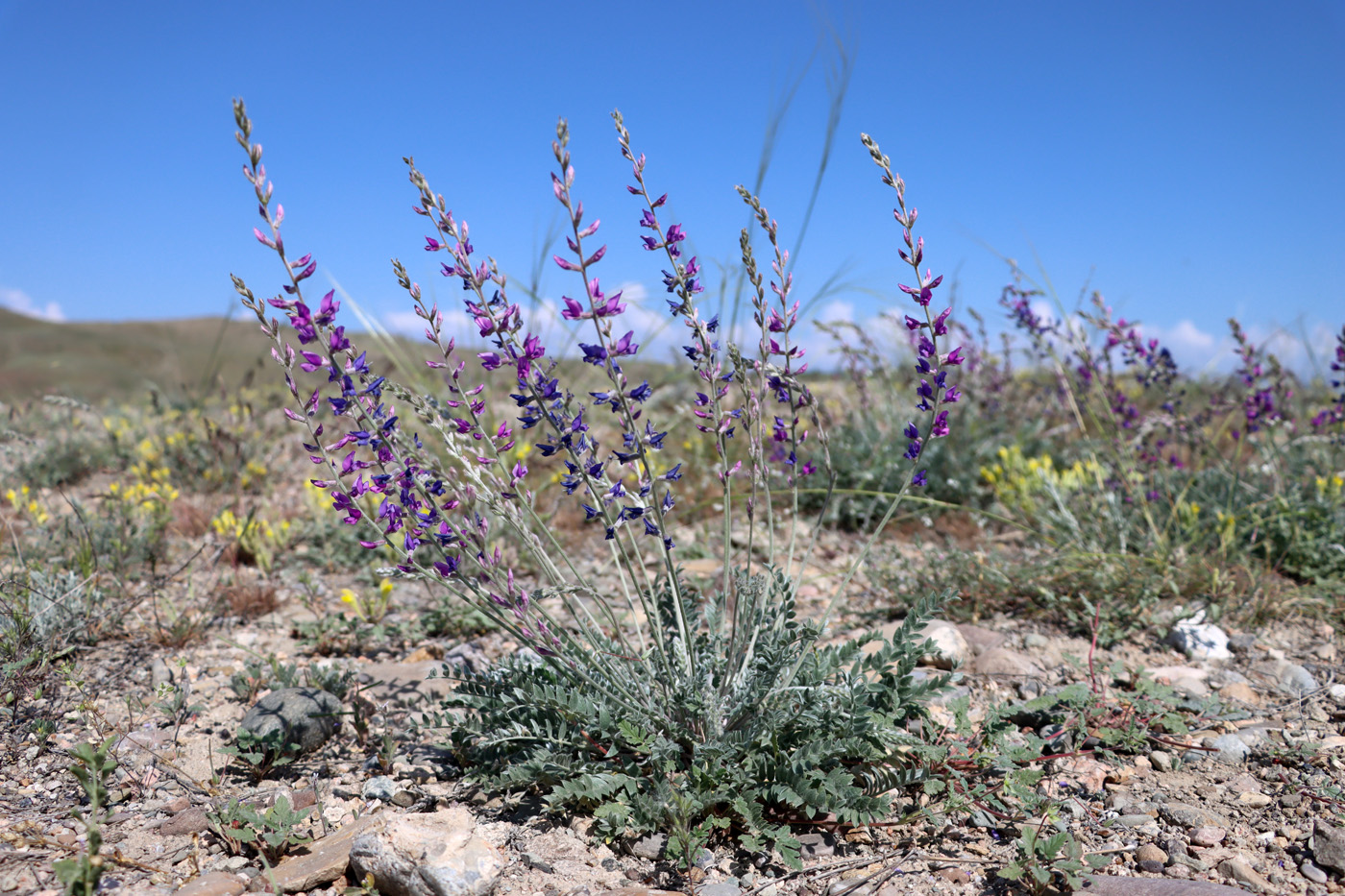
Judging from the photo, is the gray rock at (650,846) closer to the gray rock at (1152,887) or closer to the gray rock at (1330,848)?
the gray rock at (1152,887)

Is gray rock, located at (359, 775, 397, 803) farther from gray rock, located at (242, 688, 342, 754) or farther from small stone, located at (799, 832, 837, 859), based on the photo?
small stone, located at (799, 832, 837, 859)

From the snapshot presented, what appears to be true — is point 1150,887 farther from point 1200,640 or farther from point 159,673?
point 159,673

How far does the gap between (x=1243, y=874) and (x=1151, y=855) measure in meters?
0.21

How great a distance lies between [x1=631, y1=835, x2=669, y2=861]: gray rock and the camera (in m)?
2.30

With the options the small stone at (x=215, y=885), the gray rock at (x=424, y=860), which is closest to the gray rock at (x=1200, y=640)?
the gray rock at (x=424, y=860)

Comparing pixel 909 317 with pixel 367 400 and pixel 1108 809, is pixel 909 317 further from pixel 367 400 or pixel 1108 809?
pixel 1108 809

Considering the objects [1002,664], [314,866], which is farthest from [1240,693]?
[314,866]

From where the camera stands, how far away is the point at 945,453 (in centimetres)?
589

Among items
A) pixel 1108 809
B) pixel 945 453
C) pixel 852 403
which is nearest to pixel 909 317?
pixel 1108 809

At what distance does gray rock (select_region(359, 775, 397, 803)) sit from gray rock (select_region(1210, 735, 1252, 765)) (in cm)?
275

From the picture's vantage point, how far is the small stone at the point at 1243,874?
213cm

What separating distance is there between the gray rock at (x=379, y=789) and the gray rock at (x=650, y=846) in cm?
82

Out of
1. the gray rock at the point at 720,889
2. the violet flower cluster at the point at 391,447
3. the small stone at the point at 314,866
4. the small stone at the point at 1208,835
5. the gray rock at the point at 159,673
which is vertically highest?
the violet flower cluster at the point at 391,447

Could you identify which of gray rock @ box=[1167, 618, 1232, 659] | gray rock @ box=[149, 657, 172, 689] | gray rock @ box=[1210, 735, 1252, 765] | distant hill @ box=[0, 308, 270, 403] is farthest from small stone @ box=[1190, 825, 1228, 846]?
distant hill @ box=[0, 308, 270, 403]
